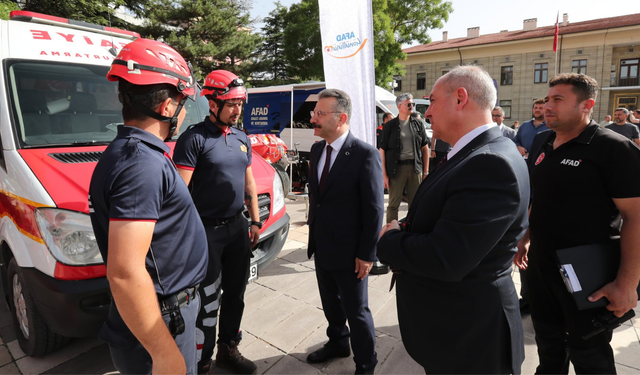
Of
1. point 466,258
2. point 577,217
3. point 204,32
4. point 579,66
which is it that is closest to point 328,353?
point 466,258

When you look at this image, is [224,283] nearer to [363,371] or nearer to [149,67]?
[363,371]

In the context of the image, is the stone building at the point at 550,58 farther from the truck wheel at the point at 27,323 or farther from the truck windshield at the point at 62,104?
the truck wheel at the point at 27,323

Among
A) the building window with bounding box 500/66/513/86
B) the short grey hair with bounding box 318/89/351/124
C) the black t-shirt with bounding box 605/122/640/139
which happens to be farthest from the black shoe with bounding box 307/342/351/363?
the building window with bounding box 500/66/513/86

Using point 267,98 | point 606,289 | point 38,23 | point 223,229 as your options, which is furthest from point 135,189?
point 267,98

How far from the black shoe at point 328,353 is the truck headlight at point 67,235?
63.2 inches

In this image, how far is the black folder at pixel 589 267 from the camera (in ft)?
6.40

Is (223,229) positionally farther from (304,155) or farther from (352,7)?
(304,155)

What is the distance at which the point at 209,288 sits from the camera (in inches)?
94.8

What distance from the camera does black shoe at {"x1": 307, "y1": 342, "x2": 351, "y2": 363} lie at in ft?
8.86

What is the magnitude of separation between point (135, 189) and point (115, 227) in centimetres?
13

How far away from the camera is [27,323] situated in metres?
2.63

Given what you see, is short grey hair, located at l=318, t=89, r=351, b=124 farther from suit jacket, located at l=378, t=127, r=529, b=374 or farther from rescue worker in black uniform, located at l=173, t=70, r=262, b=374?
suit jacket, located at l=378, t=127, r=529, b=374

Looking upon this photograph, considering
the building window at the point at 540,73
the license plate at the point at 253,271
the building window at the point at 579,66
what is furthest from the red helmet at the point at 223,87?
the building window at the point at 579,66

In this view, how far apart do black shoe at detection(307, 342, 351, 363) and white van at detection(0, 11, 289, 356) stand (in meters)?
0.88
